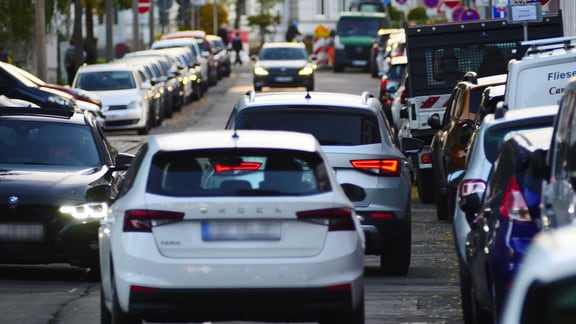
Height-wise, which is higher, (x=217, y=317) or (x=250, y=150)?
(x=250, y=150)

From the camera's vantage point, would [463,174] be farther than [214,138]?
Yes

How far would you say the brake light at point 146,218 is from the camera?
8883mm

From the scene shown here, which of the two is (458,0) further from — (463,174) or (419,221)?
(463,174)

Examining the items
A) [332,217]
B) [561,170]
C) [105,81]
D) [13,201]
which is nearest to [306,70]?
[105,81]

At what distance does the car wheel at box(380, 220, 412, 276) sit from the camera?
13781 mm

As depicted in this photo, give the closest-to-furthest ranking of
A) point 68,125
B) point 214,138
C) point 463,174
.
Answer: point 214,138 < point 463,174 < point 68,125

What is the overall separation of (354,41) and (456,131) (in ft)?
171

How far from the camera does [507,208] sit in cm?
883

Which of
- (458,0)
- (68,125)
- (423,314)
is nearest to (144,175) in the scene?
(423,314)

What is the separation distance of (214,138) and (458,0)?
125 ft

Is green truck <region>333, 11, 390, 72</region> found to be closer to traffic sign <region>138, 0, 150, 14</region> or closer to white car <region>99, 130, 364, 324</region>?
traffic sign <region>138, 0, 150, 14</region>

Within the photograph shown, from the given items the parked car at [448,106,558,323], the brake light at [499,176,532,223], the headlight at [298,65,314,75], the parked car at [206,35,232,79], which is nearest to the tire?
the parked car at [448,106,558,323]

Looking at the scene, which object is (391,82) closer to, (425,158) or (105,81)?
(105,81)

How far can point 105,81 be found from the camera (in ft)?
128
